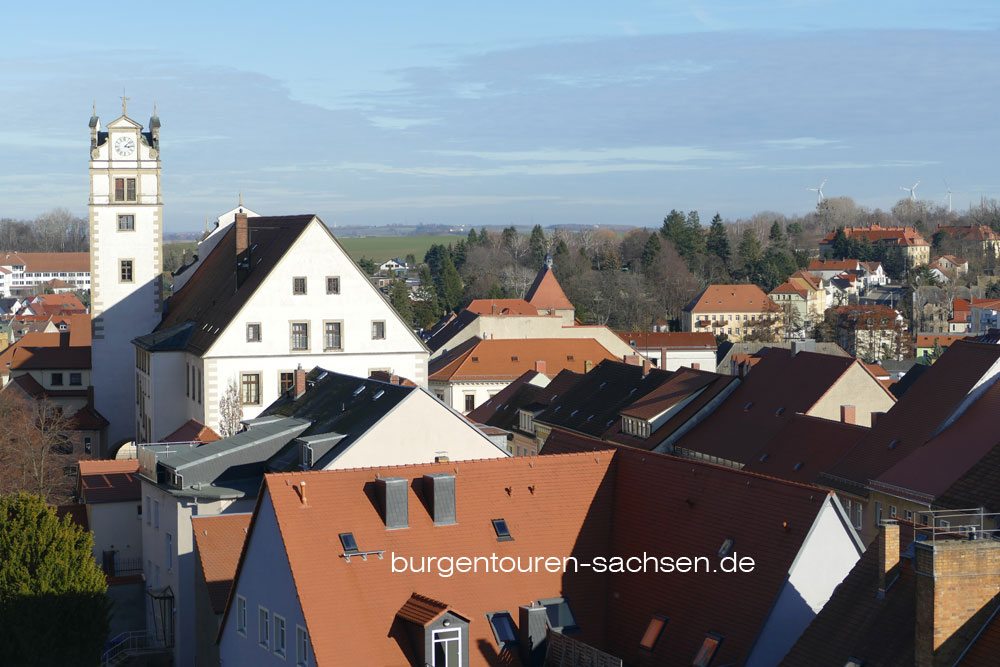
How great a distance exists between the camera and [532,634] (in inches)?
922

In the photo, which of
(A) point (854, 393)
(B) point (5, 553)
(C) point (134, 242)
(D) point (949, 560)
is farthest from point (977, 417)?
(C) point (134, 242)

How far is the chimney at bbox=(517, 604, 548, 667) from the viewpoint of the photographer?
23.3 m

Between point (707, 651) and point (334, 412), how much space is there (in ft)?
51.9

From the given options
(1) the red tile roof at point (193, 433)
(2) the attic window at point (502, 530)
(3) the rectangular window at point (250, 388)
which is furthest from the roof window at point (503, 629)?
(3) the rectangular window at point (250, 388)

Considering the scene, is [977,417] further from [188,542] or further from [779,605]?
[188,542]

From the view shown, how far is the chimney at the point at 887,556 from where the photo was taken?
1998cm

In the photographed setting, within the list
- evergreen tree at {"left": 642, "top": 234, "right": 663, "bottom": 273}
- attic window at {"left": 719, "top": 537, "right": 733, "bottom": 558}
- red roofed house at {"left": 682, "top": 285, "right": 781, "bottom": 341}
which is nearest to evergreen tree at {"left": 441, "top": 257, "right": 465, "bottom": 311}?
evergreen tree at {"left": 642, "top": 234, "right": 663, "bottom": 273}

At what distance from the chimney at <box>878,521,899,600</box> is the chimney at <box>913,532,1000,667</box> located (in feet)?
5.08

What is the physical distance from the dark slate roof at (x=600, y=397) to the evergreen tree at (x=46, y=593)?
107ft

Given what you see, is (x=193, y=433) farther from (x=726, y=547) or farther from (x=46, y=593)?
(x=726, y=547)

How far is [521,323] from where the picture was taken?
10531 cm

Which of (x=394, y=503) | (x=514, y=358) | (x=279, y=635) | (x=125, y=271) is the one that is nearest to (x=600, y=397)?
(x=125, y=271)

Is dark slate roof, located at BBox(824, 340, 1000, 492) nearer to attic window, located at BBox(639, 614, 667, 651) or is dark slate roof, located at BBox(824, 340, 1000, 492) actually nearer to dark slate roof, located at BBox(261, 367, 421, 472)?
dark slate roof, located at BBox(261, 367, 421, 472)

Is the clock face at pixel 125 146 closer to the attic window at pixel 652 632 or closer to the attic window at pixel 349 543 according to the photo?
the attic window at pixel 349 543
